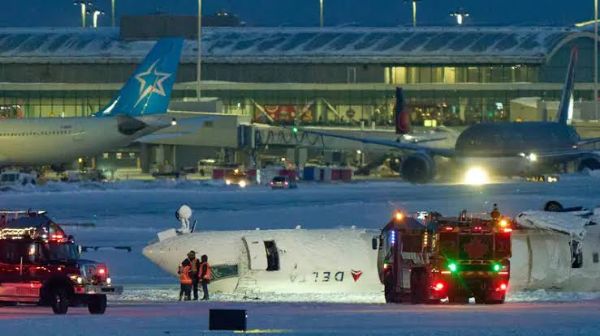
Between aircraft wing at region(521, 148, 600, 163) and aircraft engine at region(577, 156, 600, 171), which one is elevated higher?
aircraft wing at region(521, 148, 600, 163)

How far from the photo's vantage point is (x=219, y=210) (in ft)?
216

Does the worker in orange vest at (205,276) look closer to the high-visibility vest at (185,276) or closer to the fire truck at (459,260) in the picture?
the high-visibility vest at (185,276)

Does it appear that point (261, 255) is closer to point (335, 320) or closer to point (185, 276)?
point (185, 276)

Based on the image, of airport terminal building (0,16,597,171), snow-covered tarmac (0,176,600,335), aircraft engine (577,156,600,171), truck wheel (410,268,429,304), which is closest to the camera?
snow-covered tarmac (0,176,600,335)

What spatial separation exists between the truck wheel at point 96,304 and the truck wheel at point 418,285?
643 centimetres

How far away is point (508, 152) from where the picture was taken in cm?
9019

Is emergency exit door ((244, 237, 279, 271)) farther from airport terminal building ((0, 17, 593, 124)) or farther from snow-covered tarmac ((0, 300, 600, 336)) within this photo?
airport terminal building ((0, 17, 593, 124))

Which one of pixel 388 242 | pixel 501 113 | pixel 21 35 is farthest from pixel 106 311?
pixel 21 35

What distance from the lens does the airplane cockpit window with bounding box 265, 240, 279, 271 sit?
40.3 meters

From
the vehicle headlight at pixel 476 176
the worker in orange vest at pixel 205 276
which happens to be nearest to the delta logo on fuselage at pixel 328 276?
the worker in orange vest at pixel 205 276

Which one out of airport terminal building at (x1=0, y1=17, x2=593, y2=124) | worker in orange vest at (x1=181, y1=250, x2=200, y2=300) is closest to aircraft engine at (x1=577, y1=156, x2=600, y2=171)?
airport terminal building at (x1=0, y1=17, x2=593, y2=124)

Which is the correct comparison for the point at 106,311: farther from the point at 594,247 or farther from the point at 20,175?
the point at 20,175

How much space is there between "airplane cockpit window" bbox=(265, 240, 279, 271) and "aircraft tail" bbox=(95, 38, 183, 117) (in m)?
47.3

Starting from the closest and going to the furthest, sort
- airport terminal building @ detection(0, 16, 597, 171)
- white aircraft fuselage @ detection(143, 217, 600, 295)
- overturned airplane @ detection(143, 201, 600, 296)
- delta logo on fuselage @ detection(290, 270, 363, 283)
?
overturned airplane @ detection(143, 201, 600, 296) < white aircraft fuselage @ detection(143, 217, 600, 295) < delta logo on fuselage @ detection(290, 270, 363, 283) < airport terminal building @ detection(0, 16, 597, 171)
